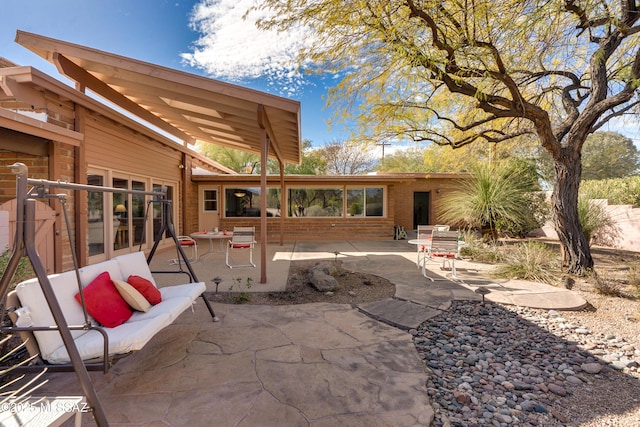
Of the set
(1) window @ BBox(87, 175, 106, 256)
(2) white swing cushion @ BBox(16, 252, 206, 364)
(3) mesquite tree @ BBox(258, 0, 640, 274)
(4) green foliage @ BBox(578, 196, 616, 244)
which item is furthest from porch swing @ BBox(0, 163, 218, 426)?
(4) green foliage @ BBox(578, 196, 616, 244)

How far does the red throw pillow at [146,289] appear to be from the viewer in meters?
3.03

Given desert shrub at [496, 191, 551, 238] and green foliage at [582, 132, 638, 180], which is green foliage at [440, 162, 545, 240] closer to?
desert shrub at [496, 191, 551, 238]

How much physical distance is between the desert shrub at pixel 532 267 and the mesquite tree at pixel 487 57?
14.5 inches

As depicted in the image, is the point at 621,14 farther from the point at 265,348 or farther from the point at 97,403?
the point at 97,403

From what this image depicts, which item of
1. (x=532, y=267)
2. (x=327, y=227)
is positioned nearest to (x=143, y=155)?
(x=327, y=227)

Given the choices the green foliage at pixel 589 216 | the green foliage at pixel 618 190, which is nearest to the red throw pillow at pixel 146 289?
the green foliage at pixel 589 216

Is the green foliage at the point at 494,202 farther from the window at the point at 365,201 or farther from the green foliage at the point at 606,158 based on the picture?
the green foliage at the point at 606,158

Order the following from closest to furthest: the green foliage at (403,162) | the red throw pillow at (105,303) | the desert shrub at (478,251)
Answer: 1. the red throw pillow at (105,303)
2. the desert shrub at (478,251)
3. the green foliage at (403,162)

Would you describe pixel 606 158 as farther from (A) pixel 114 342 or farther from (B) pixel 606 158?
(A) pixel 114 342

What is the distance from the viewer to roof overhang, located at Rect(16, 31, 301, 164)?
445 cm

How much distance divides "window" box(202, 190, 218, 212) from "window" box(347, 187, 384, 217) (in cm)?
514

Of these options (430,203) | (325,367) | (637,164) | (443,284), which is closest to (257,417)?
(325,367)

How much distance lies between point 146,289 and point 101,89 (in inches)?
202

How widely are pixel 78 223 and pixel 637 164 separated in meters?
32.6
